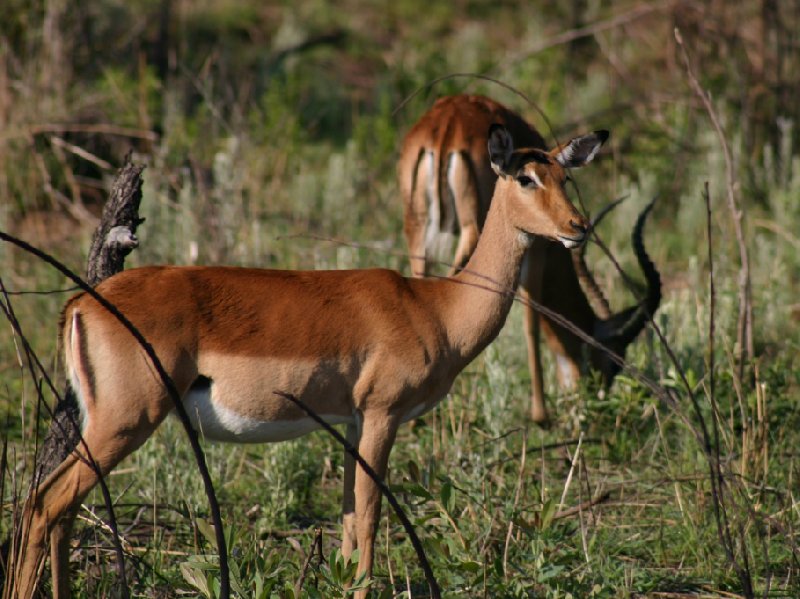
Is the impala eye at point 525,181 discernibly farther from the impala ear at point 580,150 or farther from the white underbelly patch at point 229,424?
the white underbelly patch at point 229,424

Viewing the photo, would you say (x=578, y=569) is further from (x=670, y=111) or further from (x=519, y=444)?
(x=670, y=111)

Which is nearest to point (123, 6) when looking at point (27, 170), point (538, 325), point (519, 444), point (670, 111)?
point (27, 170)

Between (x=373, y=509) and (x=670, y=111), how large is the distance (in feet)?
22.5

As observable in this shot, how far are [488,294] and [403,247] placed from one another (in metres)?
3.72

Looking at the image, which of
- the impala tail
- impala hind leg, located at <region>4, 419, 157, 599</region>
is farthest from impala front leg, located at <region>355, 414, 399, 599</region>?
the impala tail

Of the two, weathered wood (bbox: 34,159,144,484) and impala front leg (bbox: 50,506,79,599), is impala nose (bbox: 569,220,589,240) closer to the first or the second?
weathered wood (bbox: 34,159,144,484)

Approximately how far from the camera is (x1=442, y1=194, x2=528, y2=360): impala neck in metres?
4.03

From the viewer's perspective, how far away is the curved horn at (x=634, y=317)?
535 cm

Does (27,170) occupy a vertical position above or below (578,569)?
above

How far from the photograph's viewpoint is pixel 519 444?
541 cm

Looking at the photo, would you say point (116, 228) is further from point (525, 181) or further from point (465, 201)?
point (465, 201)

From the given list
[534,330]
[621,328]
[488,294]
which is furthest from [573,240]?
[534,330]

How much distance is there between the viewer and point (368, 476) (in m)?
3.84

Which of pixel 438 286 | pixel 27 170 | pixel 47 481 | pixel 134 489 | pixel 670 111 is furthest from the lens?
pixel 670 111
